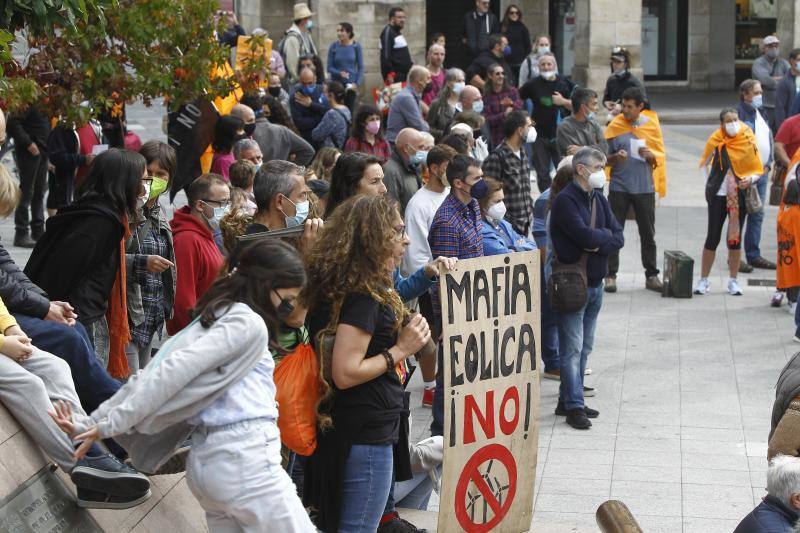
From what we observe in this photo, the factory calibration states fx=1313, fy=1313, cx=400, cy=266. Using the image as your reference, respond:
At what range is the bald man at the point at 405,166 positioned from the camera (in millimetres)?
10055

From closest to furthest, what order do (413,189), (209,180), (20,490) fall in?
(20,490) → (209,180) → (413,189)

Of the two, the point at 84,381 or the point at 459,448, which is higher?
the point at 84,381

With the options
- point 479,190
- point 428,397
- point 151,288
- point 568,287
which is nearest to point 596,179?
point 568,287

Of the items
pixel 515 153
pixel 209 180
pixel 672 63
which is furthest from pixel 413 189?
pixel 672 63

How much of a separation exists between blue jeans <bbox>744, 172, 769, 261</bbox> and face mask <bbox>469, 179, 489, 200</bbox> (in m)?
5.52

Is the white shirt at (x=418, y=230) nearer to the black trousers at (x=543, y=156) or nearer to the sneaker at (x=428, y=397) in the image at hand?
the sneaker at (x=428, y=397)

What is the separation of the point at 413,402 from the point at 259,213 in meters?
3.14

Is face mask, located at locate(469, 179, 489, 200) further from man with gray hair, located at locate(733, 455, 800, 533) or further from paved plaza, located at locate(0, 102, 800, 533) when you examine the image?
man with gray hair, located at locate(733, 455, 800, 533)

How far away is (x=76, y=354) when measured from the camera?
564cm

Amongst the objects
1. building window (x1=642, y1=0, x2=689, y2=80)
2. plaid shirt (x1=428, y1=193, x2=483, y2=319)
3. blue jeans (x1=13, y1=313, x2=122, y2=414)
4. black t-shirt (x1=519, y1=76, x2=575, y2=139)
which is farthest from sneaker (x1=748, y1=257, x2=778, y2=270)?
building window (x1=642, y1=0, x2=689, y2=80)

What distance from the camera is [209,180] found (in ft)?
25.8

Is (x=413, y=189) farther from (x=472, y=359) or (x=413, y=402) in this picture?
(x=472, y=359)

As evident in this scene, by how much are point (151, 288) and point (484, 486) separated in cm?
239

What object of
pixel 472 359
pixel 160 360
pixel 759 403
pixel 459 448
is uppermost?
pixel 160 360
